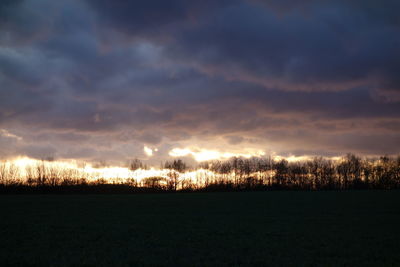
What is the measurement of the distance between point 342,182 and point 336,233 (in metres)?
166

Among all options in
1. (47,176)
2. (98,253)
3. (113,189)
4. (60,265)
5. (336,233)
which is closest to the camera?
(60,265)

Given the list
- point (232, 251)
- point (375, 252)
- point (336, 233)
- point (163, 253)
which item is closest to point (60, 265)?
point (163, 253)

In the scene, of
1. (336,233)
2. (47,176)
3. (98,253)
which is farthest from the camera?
(47,176)

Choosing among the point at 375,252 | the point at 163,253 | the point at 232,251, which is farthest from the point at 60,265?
the point at 375,252

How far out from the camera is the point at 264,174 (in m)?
185

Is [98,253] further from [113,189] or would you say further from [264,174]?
[264,174]

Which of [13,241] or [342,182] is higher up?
[13,241]

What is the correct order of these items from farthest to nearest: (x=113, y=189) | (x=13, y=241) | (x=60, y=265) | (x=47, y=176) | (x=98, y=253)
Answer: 1. (x=47, y=176)
2. (x=113, y=189)
3. (x=13, y=241)
4. (x=98, y=253)
5. (x=60, y=265)

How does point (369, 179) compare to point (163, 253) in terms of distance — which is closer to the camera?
point (163, 253)

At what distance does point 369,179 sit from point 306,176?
32.1 meters

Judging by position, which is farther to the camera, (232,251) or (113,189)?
(113,189)

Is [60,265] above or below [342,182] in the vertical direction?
above

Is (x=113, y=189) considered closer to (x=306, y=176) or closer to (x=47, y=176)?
(x=47, y=176)

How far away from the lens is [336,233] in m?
23.8
